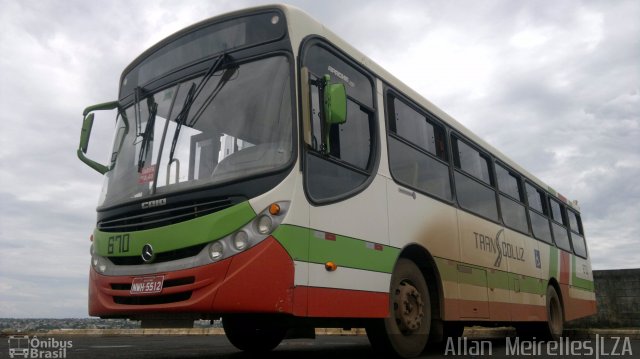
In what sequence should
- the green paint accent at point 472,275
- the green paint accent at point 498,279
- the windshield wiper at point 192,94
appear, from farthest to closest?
the green paint accent at point 498,279
the green paint accent at point 472,275
the windshield wiper at point 192,94

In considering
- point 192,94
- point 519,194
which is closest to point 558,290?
point 519,194

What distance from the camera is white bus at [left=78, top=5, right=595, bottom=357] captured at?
4676 mm

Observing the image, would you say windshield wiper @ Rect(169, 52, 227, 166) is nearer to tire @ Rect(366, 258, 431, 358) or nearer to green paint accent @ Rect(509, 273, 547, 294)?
tire @ Rect(366, 258, 431, 358)

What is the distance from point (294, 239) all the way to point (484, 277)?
4289 millimetres

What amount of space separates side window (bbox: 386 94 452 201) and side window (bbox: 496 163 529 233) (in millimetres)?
2364

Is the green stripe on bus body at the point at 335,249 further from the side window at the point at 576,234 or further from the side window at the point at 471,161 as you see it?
the side window at the point at 576,234

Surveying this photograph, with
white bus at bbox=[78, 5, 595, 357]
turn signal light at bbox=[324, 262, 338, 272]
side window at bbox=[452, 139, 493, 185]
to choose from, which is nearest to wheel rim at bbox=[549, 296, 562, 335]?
side window at bbox=[452, 139, 493, 185]

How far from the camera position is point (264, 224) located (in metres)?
4.65

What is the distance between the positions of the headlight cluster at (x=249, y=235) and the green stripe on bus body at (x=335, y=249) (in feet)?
0.29

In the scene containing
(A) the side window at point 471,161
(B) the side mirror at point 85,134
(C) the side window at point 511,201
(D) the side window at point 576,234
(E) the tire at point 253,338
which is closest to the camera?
(B) the side mirror at point 85,134

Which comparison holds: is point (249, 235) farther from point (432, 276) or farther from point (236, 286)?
point (432, 276)

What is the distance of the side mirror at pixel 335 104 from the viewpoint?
494 cm

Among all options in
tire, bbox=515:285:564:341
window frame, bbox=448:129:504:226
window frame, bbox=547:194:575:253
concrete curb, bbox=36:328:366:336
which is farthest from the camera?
concrete curb, bbox=36:328:366:336

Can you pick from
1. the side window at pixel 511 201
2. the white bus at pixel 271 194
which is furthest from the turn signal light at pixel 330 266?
the side window at pixel 511 201
